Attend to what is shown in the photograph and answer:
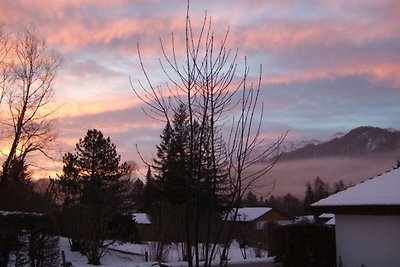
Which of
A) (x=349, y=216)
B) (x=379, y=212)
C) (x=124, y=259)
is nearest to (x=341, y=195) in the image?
(x=349, y=216)

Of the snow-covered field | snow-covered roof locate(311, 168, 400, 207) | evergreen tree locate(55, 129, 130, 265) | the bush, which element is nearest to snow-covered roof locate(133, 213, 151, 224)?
evergreen tree locate(55, 129, 130, 265)

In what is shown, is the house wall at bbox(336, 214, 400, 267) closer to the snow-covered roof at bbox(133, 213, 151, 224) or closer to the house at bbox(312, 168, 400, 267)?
the house at bbox(312, 168, 400, 267)

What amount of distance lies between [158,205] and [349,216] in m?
15.1

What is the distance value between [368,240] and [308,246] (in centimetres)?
380

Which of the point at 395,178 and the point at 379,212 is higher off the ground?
the point at 395,178

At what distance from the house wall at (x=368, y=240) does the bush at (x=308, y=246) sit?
169 centimetres

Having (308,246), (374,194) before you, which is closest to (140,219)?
(308,246)

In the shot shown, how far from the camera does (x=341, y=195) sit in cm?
1784

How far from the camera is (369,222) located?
597 inches

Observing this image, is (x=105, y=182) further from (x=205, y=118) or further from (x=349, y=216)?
(x=205, y=118)

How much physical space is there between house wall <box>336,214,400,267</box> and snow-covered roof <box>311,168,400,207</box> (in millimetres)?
443

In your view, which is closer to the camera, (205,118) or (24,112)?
(205,118)

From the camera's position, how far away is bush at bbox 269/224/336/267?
18547 mm

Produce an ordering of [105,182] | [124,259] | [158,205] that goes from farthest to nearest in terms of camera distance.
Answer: [105,182]
[124,259]
[158,205]
